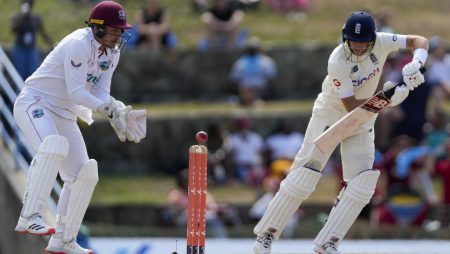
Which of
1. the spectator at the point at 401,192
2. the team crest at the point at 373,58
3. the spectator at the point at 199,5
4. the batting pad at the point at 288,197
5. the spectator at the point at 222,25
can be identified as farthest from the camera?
the spectator at the point at 199,5

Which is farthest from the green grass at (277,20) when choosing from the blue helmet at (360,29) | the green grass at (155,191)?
the blue helmet at (360,29)

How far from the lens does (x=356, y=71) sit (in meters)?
12.4

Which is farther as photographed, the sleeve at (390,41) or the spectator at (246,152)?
the spectator at (246,152)

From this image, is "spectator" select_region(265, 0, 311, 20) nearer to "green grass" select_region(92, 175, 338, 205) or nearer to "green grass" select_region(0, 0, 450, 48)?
"green grass" select_region(0, 0, 450, 48)

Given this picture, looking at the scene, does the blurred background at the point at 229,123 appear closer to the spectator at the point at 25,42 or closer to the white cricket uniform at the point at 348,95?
the spectator at the point at 25,42

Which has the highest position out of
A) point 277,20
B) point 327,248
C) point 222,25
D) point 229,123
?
point 277,20

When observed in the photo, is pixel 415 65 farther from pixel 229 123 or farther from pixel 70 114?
pixel 229 123

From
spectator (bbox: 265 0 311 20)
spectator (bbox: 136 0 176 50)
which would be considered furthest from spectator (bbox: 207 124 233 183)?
spectator (bbox: 265 0 311 20)

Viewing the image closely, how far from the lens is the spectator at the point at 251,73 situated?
73.4ft

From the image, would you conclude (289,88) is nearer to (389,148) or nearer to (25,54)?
(389,148)

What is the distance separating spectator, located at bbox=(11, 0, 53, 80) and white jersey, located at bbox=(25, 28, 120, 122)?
6374mm

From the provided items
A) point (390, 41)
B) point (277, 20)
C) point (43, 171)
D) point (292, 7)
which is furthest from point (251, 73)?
point (43, 171)

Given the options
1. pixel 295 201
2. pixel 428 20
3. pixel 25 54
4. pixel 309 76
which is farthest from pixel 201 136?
pixel 428 20

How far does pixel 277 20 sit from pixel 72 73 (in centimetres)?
1449
